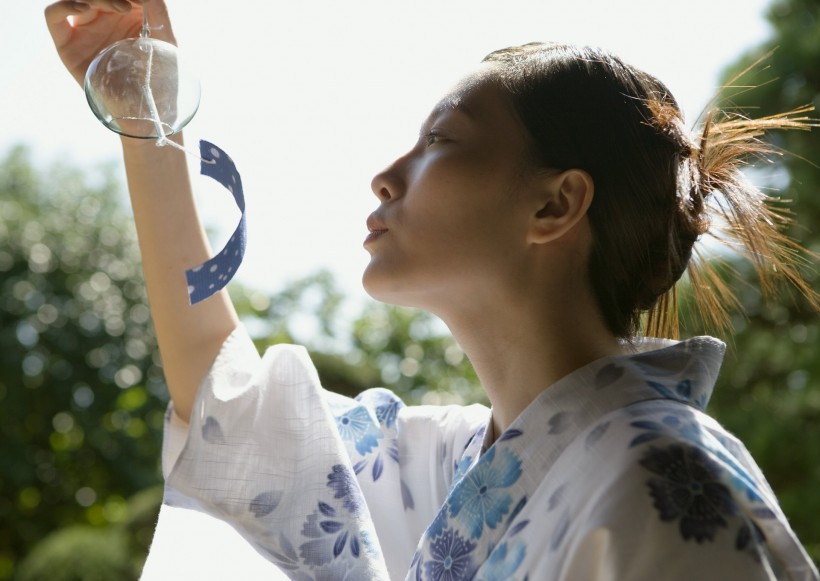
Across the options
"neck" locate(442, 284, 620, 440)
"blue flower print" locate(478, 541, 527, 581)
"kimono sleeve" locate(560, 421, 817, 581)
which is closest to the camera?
"kimono sleeve" locate(560, 421, 817, 581)

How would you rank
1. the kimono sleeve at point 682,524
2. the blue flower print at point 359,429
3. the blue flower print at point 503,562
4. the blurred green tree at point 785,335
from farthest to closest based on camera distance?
the blurred green tree at point 785,335, the blue flower print at point 359,429, the blue flower print at point 503,562, the kimono sleeve at point 682,524

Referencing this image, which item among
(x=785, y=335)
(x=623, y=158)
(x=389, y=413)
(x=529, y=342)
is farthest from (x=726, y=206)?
(x=785, y=335)

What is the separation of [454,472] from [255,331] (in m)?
2.75

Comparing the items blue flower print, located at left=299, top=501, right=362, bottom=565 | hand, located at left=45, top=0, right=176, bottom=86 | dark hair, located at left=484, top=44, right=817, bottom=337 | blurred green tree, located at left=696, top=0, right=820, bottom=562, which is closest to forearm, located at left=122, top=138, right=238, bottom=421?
hand, located at left=45, top=0, right=176, bottom=86

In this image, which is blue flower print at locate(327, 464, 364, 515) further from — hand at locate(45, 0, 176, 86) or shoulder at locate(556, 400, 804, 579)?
hand at locate(45, 0, 176, 86)

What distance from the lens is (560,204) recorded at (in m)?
1.14

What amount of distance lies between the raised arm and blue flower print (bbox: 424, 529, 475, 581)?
0.43 meters

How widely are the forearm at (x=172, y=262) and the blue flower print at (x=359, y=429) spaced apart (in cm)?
22

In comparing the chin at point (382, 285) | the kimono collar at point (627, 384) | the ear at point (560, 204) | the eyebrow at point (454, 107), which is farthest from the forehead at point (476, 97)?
the kimono collar at point (627, 384)

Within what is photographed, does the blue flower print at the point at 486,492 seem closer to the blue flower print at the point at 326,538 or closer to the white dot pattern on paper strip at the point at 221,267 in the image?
the blue flower print at the point at 326,538

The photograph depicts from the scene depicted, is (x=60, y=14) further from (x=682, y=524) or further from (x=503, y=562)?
(x=682, y=524)

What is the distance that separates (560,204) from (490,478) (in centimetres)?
34

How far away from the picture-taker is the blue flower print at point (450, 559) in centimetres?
101

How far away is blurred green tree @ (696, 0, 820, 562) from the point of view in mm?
3383
